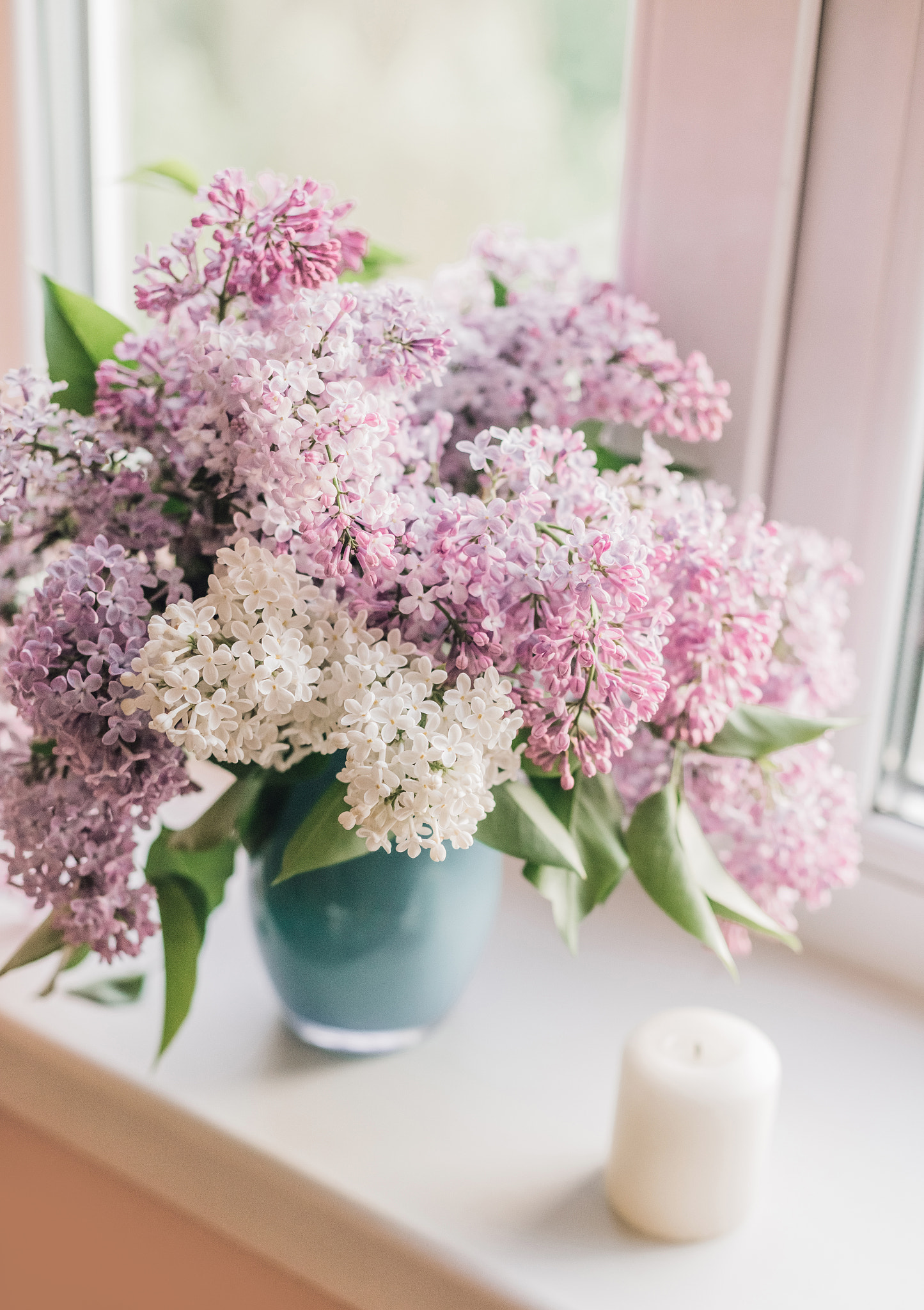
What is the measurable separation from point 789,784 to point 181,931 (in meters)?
0.32

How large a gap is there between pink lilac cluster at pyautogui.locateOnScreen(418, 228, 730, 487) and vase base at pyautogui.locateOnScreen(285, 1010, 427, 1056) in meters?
0.33

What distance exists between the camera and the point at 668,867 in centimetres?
58

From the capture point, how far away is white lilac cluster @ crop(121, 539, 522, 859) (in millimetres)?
438

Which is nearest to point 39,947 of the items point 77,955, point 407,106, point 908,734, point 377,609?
point 77,955

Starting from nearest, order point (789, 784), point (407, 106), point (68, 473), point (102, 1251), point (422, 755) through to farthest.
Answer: point (422, 755), point (68, 473), point (789, 784), point (102, 1251), point (407, 106)

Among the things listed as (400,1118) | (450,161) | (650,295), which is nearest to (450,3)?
(450,161)

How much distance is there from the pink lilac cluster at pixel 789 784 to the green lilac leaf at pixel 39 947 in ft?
0.96

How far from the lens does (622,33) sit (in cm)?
82

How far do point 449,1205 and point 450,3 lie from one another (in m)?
0.80

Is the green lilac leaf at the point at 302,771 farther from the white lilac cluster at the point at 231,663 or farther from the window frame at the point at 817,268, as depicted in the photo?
the window frame at the point at 817,268

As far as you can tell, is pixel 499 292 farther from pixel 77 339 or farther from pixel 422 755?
pixel 422 755

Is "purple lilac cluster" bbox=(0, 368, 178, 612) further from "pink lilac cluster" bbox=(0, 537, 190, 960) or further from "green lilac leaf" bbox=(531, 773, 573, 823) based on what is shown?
"green lilac leaf" bbox=(531, 773, 573, 823)

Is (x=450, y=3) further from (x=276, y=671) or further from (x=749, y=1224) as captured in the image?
(x=749, y=1224)

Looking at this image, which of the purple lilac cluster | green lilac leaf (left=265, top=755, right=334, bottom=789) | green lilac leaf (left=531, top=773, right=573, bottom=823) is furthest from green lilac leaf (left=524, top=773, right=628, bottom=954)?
the purple lilac cluster
